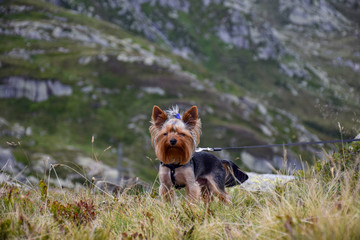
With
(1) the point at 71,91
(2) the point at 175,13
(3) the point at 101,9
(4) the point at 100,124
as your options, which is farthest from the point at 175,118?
(2) the point at 175,13

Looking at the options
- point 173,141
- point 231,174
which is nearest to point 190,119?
point 173,141

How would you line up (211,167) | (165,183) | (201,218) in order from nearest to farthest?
(201,218), (165,183), (211,167)

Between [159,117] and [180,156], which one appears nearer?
[180,156]

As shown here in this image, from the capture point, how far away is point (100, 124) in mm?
67312

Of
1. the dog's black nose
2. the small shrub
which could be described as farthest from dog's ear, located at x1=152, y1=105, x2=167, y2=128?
the small shrub

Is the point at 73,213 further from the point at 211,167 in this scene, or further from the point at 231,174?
the point at 231,174

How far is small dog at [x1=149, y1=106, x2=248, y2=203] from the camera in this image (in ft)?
19.0

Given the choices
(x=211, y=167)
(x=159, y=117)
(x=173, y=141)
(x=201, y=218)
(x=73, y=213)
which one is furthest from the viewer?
(x=211, y=167)

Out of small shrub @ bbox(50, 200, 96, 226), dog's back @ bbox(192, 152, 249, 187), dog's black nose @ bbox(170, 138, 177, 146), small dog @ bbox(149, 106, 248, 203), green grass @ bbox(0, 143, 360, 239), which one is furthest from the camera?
dog's back @ bbox(192, 152, 249, 187)

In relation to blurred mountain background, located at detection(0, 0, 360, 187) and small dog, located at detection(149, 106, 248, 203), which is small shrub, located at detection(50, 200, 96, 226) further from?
blurred mountain background, located at detection(0, 0, 360, 187)

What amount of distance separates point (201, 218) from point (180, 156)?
1.38 meters

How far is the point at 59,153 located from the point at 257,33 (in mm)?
140788

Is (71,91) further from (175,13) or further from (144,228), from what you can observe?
(175,13)

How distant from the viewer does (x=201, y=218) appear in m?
4.76
